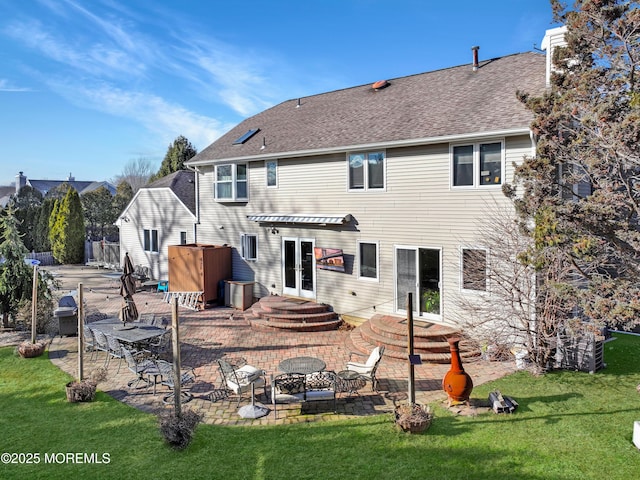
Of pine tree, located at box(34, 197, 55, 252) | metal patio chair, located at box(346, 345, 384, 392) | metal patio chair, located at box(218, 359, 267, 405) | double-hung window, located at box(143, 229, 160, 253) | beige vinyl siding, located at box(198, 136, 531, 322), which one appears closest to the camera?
metal patio chair, located at box(218, 359, 267, 405)

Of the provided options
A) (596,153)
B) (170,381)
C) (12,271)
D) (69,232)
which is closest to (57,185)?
(69,232)

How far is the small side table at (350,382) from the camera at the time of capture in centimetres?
959

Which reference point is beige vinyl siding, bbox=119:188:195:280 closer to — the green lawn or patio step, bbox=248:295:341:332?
patio step, bbox=248:295:341:332

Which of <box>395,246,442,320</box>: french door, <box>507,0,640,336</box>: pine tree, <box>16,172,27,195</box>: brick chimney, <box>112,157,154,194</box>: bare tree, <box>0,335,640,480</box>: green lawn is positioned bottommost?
<box>0,335,640,480</box>: green lawn

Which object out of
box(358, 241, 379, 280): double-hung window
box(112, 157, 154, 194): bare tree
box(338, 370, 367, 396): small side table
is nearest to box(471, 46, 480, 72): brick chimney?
box(358, 241, 379, 280): double-hung window

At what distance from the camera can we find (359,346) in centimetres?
1317

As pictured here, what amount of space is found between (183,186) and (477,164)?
18.2 m

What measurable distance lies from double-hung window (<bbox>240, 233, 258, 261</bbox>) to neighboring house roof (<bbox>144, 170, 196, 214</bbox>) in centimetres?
530

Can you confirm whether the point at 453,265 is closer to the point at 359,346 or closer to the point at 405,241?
the point at 405,241

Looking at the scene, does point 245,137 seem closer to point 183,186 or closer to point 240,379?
point 183,186

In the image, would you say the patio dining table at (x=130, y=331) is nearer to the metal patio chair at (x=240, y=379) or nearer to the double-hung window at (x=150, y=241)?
the metal patio chair at (x=240, y=379)

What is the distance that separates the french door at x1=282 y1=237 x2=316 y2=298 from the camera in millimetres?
17406

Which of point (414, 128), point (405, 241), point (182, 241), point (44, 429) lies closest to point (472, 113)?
point (414, 128)

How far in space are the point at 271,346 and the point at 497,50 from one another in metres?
14.5
